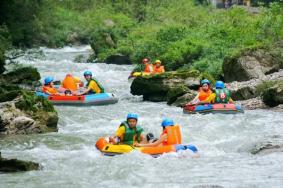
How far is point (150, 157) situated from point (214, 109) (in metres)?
5.63

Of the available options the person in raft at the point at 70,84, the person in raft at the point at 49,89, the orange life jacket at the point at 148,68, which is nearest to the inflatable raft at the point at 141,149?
the person in raft at the point at 49,89

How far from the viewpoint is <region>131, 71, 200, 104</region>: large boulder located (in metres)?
20.1

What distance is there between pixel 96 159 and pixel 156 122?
180 inches

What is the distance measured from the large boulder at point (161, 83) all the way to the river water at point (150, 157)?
105 centimetres

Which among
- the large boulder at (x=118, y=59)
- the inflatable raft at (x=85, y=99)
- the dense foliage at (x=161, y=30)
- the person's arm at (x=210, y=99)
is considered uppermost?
the dense foliage at (x=161, y=30)

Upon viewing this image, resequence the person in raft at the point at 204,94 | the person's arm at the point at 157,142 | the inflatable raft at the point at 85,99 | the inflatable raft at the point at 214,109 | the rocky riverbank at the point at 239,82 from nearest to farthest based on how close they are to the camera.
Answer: the person's arm at the point at 157,142
the inflatable raft at the point at 214,109
the person in raft at the point at 204,94
the rocky riverbank at the point at 239,82
the inflatable raft at the point at 85,99

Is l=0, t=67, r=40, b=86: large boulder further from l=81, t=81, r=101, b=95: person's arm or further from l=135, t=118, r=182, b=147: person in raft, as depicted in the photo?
l=135, t=118, r=182, b=147: person in raft

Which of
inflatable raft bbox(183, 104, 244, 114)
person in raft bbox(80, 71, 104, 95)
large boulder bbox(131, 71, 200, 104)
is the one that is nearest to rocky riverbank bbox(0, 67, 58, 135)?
inflatable raft bbox(183, 104, 244, 114)

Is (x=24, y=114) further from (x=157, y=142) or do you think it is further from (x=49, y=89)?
(x=49, y=89)

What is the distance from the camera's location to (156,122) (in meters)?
16.0

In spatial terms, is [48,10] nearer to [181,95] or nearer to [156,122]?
[181,95]

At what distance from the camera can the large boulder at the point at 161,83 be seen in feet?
65.9

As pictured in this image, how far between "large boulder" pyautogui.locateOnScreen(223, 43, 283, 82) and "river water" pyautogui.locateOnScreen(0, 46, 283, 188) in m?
3.23

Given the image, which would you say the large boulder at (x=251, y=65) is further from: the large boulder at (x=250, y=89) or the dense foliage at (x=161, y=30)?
the large boulder at (x=250, y=89)
